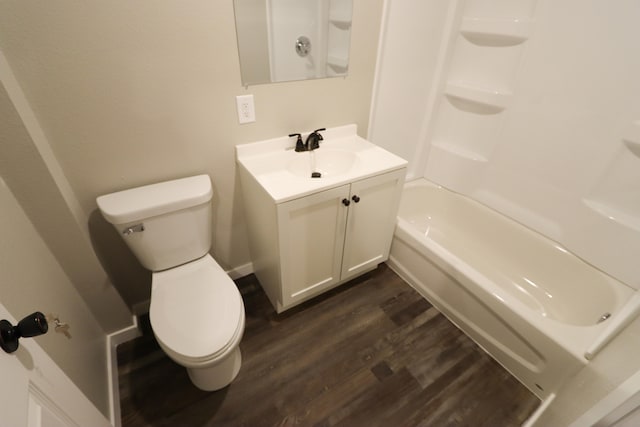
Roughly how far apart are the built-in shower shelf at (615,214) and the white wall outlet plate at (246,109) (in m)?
1.73

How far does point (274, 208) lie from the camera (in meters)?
1.14

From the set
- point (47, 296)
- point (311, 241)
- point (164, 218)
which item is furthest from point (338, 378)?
point (47, 296)

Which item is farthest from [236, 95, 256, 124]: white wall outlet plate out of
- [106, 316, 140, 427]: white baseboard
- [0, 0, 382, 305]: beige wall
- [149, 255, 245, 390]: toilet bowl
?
[106, 316, 140, 427]: white baseboard

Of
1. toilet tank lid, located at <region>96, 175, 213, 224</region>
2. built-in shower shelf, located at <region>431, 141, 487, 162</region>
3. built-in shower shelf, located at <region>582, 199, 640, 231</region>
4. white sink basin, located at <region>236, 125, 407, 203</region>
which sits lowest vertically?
built-in shower shelf, located at <region>582, 199, 640, 231</region>

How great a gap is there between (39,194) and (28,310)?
0.41 meters

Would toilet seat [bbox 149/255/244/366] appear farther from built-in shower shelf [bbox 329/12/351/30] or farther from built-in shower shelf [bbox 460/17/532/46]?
built-in shower shelf [bbox 460/17/532/46]

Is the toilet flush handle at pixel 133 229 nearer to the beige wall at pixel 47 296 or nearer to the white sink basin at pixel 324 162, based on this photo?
the beige wall at pixel 47 296

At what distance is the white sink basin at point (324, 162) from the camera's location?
147cm

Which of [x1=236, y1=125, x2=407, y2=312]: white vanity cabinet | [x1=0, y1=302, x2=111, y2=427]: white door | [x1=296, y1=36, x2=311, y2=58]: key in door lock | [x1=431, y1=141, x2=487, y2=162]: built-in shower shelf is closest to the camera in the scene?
[x1=0, y1=302, x2=111, y2=427]: white door

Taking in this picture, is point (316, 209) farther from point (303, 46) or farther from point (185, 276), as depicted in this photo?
point (303, 46)

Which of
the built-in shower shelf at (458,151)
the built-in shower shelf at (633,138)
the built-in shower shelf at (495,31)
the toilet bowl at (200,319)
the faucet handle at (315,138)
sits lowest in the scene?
the toilet bowl at (200,319)

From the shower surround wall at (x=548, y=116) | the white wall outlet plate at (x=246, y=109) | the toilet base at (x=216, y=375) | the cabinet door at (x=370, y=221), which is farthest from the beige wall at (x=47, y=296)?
the shower surround wall at (x=548, y=116)

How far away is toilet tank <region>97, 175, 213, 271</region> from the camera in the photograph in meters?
1.11

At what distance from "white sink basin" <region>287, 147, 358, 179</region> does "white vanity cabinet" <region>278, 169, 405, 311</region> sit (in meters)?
0.22
